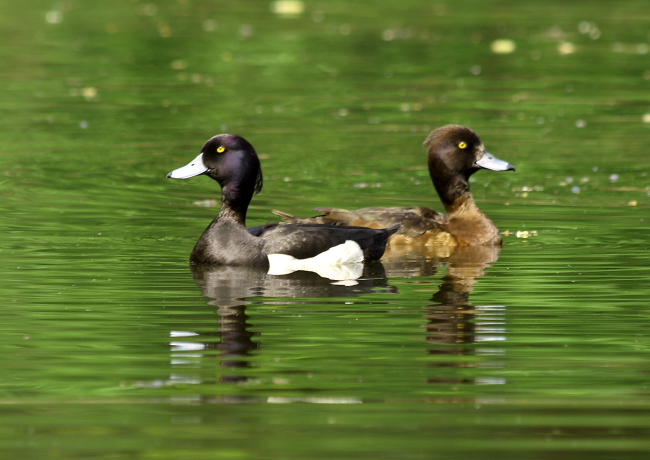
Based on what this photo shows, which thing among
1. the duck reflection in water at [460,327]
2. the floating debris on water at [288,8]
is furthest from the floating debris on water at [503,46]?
the duck reflection in water at [460,327]

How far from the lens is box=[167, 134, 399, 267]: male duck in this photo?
11.1m

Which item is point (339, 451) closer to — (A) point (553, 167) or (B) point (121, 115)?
(A) point (553, 167)

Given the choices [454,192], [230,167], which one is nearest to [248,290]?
[230,167]

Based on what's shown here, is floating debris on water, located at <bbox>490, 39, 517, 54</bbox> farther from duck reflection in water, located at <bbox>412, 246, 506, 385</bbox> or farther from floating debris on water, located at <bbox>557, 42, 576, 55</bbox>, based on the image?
duck reflection in water, located at <bbox>412, 246, 506, 385</bbox>

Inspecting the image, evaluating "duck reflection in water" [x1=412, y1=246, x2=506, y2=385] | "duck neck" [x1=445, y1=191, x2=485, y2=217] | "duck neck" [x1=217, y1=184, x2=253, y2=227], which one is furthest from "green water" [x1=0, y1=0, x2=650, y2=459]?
"duck neck" [x1=217, y1=184, x2=253, y2=227]

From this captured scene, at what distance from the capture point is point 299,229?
11.3 m

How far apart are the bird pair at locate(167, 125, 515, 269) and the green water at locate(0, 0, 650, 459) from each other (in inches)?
11.2

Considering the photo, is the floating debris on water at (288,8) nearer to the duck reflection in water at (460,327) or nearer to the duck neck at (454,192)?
the duck neck at (454,192)

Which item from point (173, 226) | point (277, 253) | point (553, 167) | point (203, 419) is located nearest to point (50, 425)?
point (203, 419)

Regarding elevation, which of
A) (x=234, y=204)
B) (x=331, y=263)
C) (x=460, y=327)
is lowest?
(x=460, y=327)

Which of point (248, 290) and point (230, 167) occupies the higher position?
point (230, 167)

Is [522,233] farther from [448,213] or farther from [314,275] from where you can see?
[314,275]

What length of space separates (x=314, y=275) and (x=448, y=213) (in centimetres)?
257

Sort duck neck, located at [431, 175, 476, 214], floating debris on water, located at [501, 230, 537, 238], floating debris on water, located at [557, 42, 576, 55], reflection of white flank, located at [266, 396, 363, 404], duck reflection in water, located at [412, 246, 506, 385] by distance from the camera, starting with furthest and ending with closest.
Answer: floating debris on water, located at [557, 42, 576, 55]
duck neck, located at [431, 175, 476, 214]
floating debris on water, located at [501, 230, 537, 238]
duck reflection in water, located at [412, 246, 506, 385]
reflection of white flank, located at [266, 396, 363, 404]
